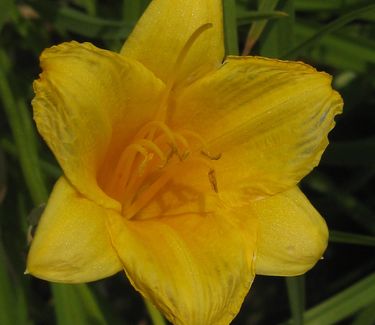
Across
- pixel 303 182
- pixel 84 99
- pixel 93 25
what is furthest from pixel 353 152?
pixel 84 99

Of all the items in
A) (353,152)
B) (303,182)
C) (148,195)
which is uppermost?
(148,195)

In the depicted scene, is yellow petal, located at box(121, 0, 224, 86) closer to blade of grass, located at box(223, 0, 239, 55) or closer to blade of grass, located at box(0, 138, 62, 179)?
blade of grass, located at box(223, 0, 239, 55)

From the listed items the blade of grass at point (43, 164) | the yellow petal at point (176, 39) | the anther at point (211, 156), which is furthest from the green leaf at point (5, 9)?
the anther at point (211, 156)

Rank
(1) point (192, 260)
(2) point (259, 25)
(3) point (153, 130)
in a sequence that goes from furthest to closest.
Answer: (2) point (259, 25), (3) point (153, 130), (1) point (192, 260)

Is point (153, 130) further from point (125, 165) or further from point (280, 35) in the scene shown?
point (280, 35)

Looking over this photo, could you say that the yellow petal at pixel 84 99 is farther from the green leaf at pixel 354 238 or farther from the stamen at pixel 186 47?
the green leaf at pixel 354 238

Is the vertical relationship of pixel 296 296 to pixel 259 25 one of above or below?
below

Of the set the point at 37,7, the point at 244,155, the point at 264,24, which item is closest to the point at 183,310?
the point at 244,155
